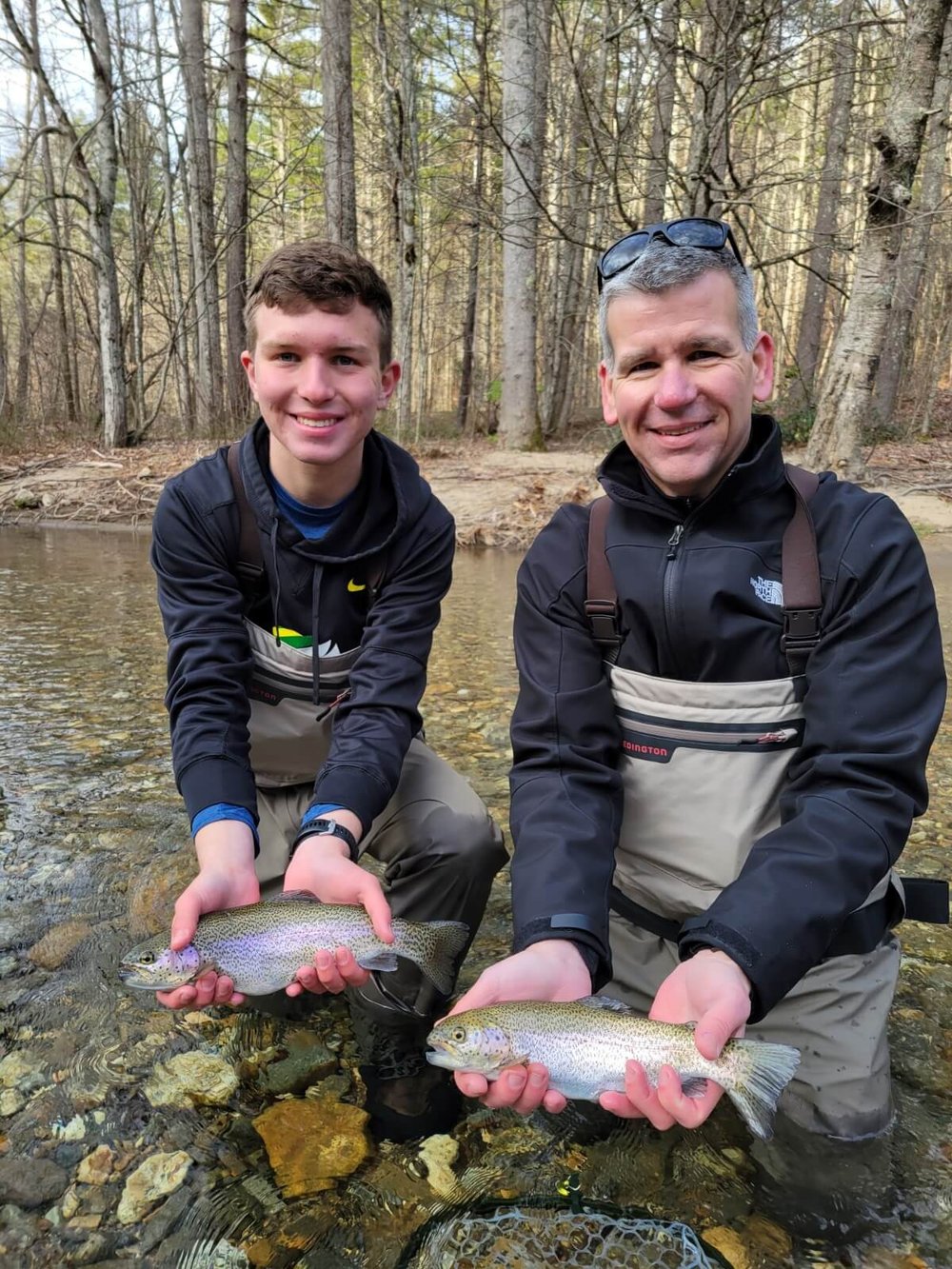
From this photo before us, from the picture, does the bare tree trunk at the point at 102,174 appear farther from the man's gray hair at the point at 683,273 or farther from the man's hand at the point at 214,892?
the man's hand at the point at 214,892

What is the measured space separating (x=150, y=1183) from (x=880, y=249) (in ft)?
35.4

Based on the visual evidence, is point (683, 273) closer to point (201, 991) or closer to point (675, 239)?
point (675, 239)

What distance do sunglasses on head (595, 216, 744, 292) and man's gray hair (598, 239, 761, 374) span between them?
22 millimetres

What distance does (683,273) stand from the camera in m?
2.35

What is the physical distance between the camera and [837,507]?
2.41 meters

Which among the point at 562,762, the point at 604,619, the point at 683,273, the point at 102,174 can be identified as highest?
the point at 102,174

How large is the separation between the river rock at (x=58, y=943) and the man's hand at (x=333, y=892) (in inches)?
47.0

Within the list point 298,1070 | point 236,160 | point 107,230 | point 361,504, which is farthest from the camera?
point 236,160

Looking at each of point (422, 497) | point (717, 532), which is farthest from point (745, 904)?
point (422, 497)

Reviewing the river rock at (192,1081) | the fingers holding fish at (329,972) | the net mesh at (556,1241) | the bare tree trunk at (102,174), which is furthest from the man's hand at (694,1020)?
the bare tree trunk at (102,174)

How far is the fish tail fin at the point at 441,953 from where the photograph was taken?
2371mm

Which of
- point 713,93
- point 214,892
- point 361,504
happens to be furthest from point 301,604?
point 713,93

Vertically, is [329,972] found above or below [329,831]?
below

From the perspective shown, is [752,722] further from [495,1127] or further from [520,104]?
[520,104]
